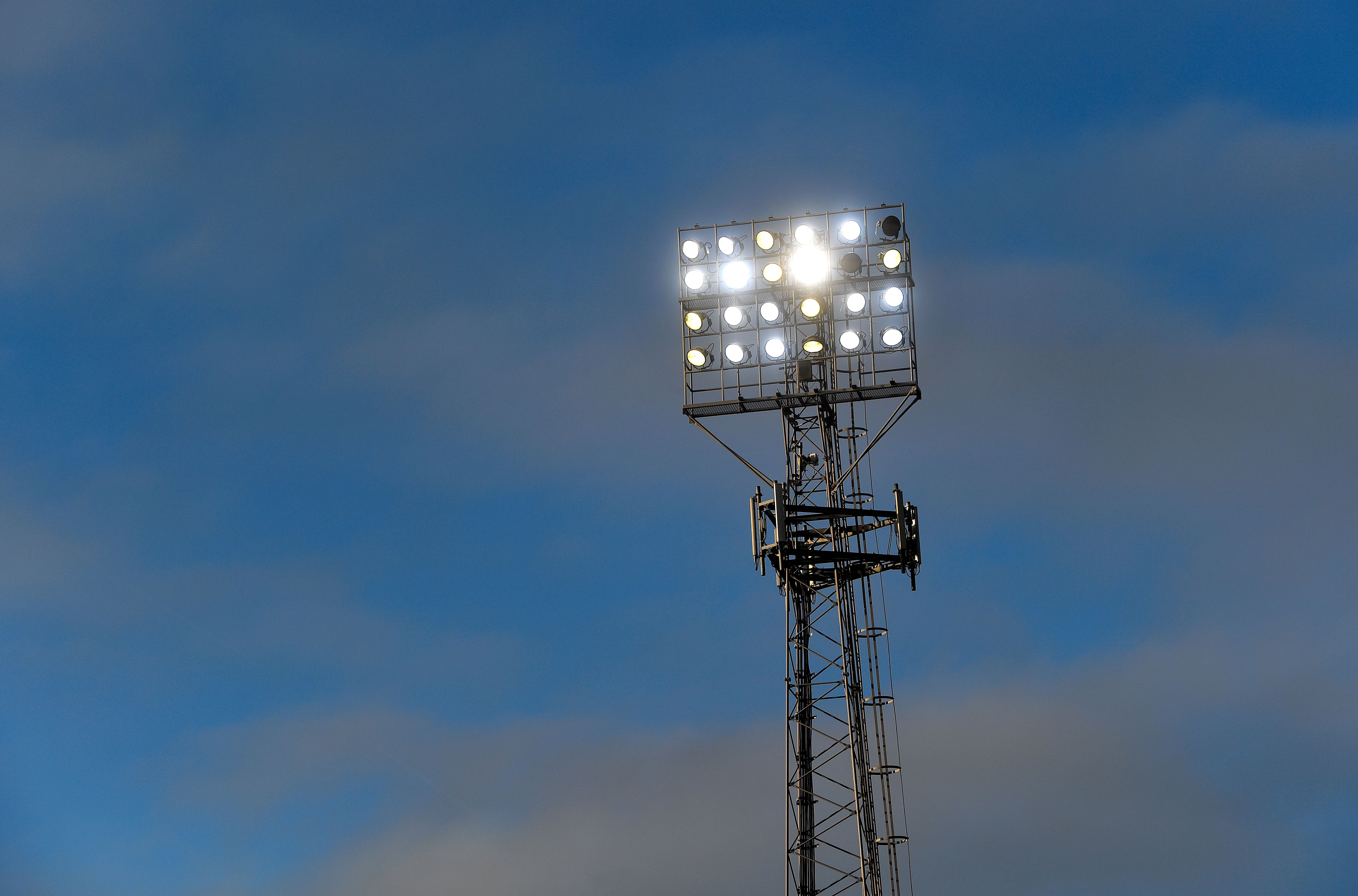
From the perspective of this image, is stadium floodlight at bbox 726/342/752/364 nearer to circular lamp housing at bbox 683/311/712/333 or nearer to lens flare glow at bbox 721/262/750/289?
circular lamp housing at bbox 683/311/712/333

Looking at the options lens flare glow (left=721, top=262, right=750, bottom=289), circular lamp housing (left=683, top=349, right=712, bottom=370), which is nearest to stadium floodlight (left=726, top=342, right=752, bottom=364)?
circular lamp housing (left=683, top=349, right=712, bottom=370)

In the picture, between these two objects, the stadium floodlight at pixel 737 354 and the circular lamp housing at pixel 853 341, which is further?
the stadium floodlight at pixel 737 354

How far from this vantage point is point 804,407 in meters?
47.2

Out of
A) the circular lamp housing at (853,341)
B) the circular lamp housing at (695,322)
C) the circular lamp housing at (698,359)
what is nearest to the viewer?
the circular lamp housing at (853,341)

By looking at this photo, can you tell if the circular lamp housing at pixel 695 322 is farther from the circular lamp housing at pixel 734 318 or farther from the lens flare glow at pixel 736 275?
the lens flare glow at pixel 736 275

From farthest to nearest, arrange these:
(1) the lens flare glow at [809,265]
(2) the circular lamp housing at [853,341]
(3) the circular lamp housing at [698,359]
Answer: (1) the lens flare glow at [809,265]
(3) the circular lamp housing at [698,359]
(2) the circular lamp housing at [853,341]

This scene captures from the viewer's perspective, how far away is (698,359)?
153ft

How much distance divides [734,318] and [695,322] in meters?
0.86

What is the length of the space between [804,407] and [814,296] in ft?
7.90

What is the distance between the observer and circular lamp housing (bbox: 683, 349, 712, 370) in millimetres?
46562

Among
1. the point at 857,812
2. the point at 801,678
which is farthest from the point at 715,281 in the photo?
the point at 857,812

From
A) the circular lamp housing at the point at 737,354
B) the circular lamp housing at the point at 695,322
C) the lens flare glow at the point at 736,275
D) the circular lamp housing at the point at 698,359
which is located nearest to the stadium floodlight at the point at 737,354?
the circular lamp housing at the point at 737,354

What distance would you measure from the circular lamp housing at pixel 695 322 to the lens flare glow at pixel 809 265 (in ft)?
7.29

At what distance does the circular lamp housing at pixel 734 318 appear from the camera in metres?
46.9
